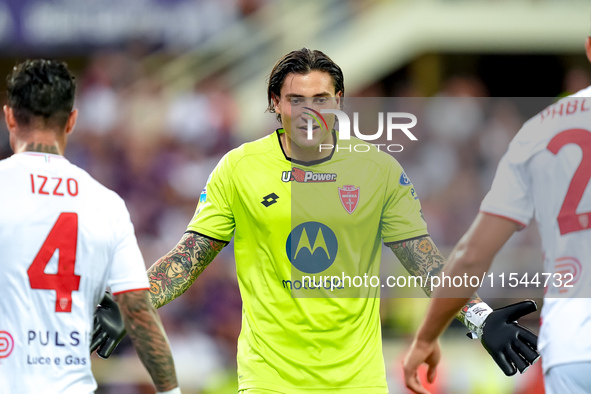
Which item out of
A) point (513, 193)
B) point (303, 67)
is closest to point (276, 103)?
point (303, 67)

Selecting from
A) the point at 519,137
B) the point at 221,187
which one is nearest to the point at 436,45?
the point at 221,187

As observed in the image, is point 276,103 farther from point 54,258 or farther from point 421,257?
point 54,258

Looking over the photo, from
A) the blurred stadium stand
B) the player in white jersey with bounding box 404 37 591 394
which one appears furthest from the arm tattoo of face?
the blurred stadium stand

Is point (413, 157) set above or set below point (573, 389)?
above

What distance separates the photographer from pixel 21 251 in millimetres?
4164

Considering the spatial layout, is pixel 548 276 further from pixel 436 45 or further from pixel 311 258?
pixel 436 45

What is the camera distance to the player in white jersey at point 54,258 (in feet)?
13.6

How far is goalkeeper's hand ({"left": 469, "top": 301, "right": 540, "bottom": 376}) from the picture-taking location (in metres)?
4.77

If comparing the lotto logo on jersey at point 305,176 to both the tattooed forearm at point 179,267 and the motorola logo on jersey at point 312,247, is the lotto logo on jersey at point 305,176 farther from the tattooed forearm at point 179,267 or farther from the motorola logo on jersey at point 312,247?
the tattooed forearm at point 179,267

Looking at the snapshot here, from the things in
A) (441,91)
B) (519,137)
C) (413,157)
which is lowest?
(519,137)

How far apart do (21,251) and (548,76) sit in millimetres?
12541

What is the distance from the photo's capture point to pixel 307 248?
5.49 m

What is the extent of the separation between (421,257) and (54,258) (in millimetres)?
2239

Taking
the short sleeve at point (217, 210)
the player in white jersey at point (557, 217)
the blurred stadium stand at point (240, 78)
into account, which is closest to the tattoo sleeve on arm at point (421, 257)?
the short sleeve at point (217, 210)
